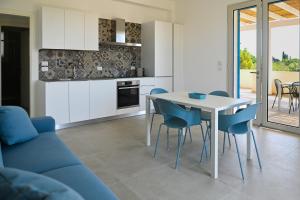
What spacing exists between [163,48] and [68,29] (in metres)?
2.28

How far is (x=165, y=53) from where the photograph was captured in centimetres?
617

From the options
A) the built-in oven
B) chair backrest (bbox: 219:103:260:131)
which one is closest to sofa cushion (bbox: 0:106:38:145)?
chair backrest (bbox: 219:103:260:131)

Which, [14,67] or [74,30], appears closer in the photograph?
[74,30]

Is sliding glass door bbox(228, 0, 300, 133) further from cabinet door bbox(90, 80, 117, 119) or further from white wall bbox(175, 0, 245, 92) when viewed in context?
cabinet door bbox(90, 80, 117, 119)

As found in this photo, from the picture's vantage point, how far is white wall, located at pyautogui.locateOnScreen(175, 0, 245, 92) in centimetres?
547

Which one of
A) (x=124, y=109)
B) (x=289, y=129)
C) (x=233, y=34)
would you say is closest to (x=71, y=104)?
(x=124, y=109)

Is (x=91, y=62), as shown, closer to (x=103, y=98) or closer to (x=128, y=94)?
(x=103, y=98)

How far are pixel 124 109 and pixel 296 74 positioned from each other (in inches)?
132

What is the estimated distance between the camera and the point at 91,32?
5062mm

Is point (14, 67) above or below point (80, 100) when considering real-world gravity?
above

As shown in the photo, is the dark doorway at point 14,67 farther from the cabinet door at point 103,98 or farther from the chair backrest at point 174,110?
the chair backrest at point 174,110

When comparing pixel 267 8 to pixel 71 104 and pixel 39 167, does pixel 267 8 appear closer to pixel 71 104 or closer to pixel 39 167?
pixel 71 104

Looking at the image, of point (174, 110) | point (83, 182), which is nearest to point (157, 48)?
point (174, 110)

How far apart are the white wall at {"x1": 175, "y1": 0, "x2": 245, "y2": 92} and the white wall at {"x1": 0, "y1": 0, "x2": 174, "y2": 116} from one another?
52 centimetres
